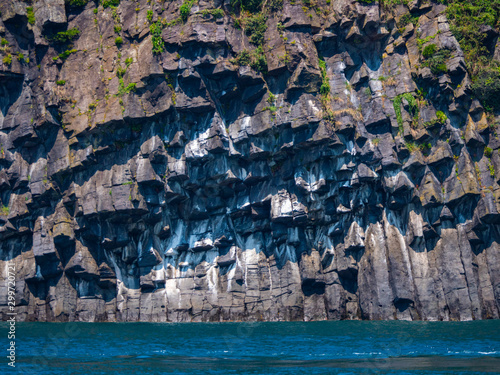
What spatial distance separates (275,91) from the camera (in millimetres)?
53438

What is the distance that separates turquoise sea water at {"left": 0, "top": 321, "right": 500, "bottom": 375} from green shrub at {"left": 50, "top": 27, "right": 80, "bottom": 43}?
2779 cm

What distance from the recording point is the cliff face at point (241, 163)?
48656 millimetres

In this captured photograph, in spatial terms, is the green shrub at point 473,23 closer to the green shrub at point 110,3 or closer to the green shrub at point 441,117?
the green shrub at point 441,117

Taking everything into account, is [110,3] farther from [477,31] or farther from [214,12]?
[477,31]

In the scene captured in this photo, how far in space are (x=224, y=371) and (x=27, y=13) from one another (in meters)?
44.3

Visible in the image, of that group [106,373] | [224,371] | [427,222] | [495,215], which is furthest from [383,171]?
[106,373]

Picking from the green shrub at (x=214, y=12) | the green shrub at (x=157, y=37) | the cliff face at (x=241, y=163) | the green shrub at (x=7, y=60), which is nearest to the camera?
the cliff face at (x=241, y=163)

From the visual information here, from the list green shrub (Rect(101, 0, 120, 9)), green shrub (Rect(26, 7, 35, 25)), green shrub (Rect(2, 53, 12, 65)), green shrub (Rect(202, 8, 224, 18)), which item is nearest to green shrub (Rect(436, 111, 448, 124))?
green shrub (Rect(202, 8, 224, 18))

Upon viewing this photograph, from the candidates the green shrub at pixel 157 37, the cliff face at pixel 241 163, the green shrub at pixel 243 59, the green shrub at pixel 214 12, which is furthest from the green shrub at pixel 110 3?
the green shrub at pixel 243 59

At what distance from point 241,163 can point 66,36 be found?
71.1 ft

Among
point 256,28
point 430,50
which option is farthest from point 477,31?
point 256,28

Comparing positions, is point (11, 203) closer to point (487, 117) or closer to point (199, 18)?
point (199, 18)

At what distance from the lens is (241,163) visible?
5428 cm

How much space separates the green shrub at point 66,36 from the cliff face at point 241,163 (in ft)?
0.69
